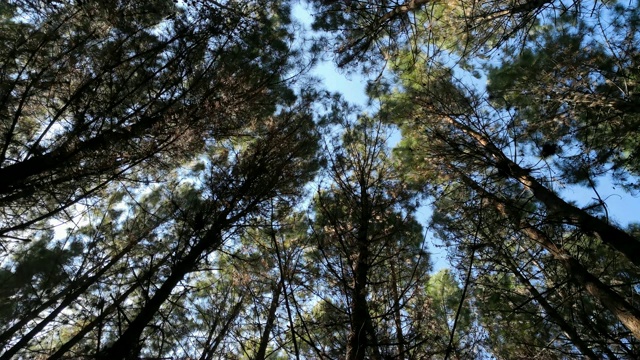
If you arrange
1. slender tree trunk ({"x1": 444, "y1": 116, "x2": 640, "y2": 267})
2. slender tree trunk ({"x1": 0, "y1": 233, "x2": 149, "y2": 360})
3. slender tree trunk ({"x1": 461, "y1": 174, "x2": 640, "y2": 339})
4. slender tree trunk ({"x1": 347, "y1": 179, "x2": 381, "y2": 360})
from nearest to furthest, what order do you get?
slender tree trunk ({"x1": 347, "y1": 179, "x2": 381, "y2": 360}) → slender tree trunk ({"x1": 461, "y1": 174, "x2": 640, "y2": 339}) → slender tree trunk ({"x1": 444, "y1": 116, "x2": 640, "y2": 267}) → slender tree trunk ({"x1": 0, "y1": 233, "x2": 149, "y2": 360})

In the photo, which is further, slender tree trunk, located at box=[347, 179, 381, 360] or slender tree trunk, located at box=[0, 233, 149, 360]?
slender tree trunk, located at box=[0, 233, 149, 360]

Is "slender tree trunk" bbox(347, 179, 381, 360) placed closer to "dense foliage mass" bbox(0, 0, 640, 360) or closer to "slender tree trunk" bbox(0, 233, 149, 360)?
"dense foliage mass" bbox(0, 0, 640, 360)

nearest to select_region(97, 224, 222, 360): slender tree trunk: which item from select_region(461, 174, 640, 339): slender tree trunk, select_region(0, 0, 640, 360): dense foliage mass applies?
select_region(0, 0, 640, 360): dense foliage mass

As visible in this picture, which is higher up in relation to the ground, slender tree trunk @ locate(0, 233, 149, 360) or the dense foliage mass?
the dense foliage mass

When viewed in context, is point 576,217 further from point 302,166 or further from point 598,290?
point 302,166

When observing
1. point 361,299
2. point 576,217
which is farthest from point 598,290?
point 361,299

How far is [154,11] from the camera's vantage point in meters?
5.88

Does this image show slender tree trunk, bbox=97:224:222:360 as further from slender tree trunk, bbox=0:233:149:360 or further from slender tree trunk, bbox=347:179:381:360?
slender tree trunk, bbox=347:179:381:360

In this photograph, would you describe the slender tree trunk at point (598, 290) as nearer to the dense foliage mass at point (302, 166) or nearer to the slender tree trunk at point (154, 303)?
the dense foliage mass at point (302, 166)

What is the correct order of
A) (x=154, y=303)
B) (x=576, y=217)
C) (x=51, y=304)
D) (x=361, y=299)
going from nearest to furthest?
(x=361, y=299) → (x=154, y=303) → (x=576, y=217) → (x=51, y=304)

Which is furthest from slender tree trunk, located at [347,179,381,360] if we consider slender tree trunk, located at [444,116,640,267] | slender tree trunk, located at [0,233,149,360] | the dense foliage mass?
slender tree trunk, located at [0,233,149,360]

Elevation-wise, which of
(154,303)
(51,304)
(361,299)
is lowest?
(154,303)

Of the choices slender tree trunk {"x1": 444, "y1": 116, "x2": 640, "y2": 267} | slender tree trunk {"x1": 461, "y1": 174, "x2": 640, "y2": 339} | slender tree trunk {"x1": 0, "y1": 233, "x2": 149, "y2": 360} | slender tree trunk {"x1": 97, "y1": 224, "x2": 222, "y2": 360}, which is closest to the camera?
slender tree trunk {"x1": 97, "y1": 224, "x2": 222, "y2": 360}

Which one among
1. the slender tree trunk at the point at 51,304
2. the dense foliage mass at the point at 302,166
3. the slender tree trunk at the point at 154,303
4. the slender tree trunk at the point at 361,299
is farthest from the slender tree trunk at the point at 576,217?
the slender tree trunk at the point at 51,304
